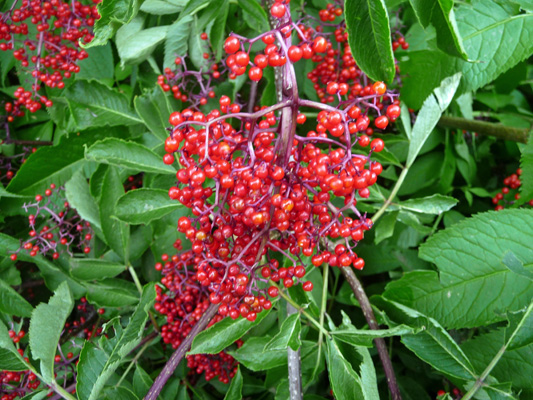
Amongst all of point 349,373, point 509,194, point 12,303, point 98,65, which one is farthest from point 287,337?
point 98,65

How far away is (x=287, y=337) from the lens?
91 centimetres

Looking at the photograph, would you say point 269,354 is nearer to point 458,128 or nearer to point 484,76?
point 484,76

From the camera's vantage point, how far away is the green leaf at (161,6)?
4.22ft

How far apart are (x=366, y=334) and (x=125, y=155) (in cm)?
73

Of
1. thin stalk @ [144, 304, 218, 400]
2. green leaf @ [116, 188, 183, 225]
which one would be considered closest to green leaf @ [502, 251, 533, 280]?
thin stalk @ [144, 304, 218, 400]

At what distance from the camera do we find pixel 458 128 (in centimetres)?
164

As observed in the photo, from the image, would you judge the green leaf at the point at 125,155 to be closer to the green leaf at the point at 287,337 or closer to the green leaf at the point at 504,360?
the green leaf at the point at 287,337

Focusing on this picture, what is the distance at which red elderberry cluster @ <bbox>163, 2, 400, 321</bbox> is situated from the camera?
731mm

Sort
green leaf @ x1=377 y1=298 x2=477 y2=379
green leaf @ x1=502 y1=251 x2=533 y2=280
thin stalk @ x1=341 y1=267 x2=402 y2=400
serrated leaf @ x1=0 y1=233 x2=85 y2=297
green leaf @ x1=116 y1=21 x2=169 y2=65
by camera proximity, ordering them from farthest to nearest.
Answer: serrated leaf @ x1=0 y1=233 x2=85 y2=297 → green leaf @ x1=116 y1=21 x2=169 y2=65 → thin stalk @ x1=341 y1=267 x2=402 y2=400 → green leaf @ x1=377 y1=298 x2=477 y2=379 → green leaf @ x1=502 y1=251 x2=533 y2=280

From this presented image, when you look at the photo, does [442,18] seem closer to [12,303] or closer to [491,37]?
[491,37]

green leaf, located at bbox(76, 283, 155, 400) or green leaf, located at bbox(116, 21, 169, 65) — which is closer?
green leaf, located at bbox(76, 283, 155, 400)

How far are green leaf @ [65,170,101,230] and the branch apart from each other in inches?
49.8

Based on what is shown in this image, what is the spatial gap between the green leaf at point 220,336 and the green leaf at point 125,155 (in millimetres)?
443

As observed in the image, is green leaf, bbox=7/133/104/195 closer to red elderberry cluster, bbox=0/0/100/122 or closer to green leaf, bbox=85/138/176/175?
red elderberry cluster, bbox=0/0/100/122
